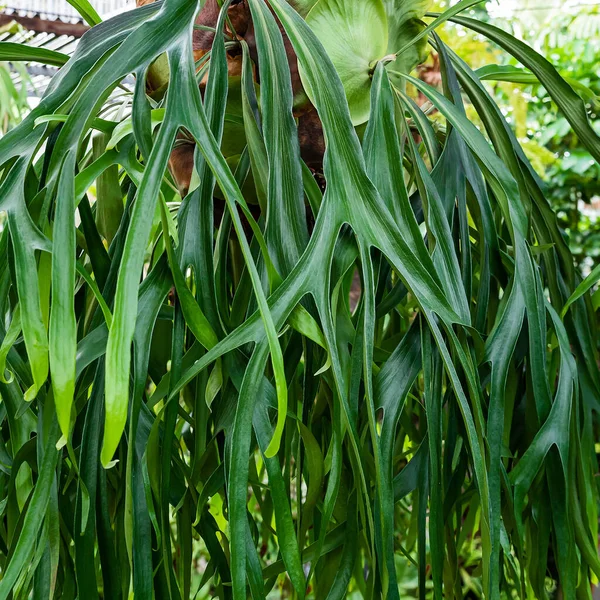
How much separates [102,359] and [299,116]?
28cm

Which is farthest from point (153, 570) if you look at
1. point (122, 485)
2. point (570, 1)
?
point (570, 1)

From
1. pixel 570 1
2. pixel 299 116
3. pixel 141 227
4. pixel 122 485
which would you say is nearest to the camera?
pixel 141 227

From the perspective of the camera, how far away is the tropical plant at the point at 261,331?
1.26 feet

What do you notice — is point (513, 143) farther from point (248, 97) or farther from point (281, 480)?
point (281, 480)

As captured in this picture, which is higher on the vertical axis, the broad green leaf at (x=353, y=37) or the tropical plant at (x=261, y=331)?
the broad green leaf at (x=353, y=37)

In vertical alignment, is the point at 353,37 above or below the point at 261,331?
above

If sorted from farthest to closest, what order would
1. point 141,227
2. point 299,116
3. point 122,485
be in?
point 299,116
point 122,485
point 141,227

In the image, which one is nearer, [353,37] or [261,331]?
[261,331]

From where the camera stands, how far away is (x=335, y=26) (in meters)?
0.54

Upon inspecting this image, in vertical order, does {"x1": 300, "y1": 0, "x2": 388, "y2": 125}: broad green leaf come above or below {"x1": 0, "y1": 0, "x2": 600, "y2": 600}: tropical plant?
above

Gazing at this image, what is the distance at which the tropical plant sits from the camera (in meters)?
0.38

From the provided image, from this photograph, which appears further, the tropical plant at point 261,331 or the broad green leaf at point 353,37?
the broad green leaf at point 353,37

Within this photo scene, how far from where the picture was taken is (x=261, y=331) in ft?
1.31

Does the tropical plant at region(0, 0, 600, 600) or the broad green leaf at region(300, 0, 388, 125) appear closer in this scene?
the tropical plant at region(0, 0, 600, 600)
